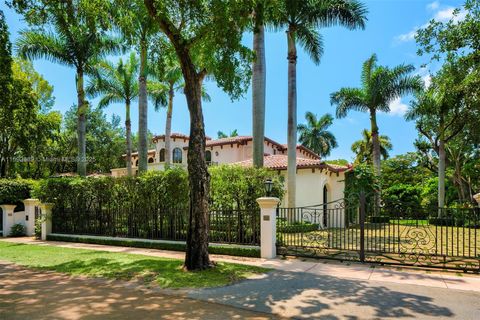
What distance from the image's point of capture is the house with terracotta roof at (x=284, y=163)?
73.2ft

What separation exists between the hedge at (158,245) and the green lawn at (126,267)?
151 centimetres

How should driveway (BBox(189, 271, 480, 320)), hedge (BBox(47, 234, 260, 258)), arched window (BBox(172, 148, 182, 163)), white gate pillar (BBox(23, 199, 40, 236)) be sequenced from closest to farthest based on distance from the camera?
driveway (BBox(189, 271, 480, 320)) → hedge (BBox(47, 234, 260, 258)) → white gate pillar (BBox(23, 199, 40, 236)) → arched window (BBox(172, 148, 182, 163))

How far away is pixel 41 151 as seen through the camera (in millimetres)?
32781

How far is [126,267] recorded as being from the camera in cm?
955

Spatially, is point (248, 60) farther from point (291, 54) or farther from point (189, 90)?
point (291, 54)

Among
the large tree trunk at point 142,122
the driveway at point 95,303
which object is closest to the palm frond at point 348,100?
the large tree trunk at point 142,122

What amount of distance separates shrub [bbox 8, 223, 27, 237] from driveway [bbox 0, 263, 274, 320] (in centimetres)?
1170

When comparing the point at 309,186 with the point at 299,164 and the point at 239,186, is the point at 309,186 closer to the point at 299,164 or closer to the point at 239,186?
the point at 299,164

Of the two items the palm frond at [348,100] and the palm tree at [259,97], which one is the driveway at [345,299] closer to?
the palm tree at [259,97]

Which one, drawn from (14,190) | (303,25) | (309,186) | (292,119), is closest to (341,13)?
(303,25)

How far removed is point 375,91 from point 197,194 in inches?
830

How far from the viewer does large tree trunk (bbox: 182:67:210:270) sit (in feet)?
29.5

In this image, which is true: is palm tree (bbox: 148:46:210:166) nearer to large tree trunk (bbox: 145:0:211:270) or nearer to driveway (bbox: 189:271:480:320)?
large tree trunk (bbox: 145:0:211:270)

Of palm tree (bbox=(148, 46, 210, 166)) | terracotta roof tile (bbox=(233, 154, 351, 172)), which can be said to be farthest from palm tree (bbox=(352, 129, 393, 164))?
palm tree (bbox=(148, 46, 210, 166))
